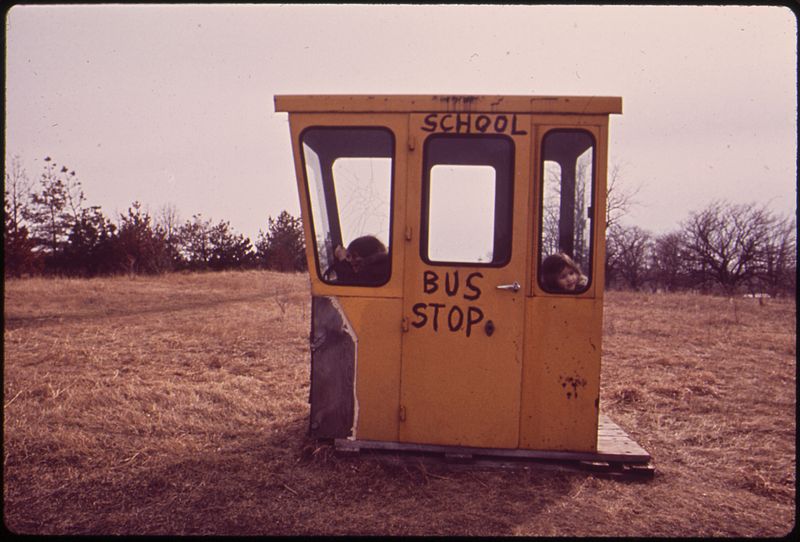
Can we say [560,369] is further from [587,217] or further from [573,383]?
[587,217]

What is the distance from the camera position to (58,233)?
29969 mm

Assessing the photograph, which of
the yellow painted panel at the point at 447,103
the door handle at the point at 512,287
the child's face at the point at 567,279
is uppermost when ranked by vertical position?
the yellow painted panel at the point at 447,103

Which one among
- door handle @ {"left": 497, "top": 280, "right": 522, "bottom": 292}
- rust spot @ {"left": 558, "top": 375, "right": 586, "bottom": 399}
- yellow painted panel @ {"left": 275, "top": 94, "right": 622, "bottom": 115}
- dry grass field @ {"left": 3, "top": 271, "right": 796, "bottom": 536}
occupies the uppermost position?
yellow painted panel @ {"left": 275, "top": 94, "right": 622, "bottom": 115}

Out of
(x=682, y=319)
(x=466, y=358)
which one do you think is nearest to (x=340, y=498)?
(x=466, y=358)

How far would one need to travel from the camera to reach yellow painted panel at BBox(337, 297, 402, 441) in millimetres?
3816

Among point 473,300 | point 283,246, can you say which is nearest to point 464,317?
point 473,300

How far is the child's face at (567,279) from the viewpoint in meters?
3.76

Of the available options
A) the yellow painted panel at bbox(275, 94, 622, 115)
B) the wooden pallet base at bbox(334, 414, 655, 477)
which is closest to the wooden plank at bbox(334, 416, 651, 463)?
the wooden pallet base at bbox(334, 414, 655, 477)

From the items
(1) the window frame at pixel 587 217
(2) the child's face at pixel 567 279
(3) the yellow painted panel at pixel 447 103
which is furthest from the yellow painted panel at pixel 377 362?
(3) the yellow painted panel at pixel 447 103

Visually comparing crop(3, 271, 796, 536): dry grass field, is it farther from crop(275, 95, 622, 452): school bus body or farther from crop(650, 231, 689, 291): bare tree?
crop(650, 231, 689, 291): bare tree

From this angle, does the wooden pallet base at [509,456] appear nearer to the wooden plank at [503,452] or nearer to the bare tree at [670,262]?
the wooden plank at [503,452]

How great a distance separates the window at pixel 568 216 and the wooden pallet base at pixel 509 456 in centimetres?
116

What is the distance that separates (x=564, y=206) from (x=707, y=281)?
3569 cm

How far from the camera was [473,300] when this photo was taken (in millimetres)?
3766
